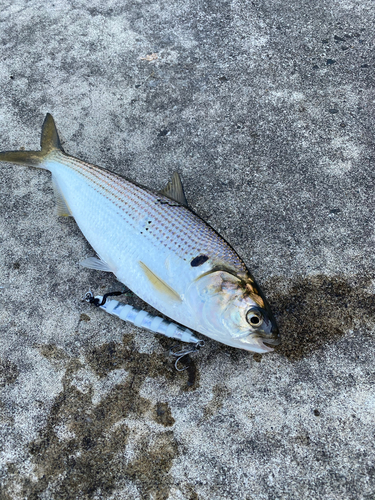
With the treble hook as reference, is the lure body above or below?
above

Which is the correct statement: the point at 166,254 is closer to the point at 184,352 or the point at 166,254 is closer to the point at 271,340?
the point at 184,352

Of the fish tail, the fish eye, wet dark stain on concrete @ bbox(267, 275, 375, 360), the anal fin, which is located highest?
the fish tail

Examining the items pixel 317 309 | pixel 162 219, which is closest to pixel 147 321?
pixel 162 219

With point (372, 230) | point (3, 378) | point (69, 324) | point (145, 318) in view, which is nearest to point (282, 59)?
point (372, 230)

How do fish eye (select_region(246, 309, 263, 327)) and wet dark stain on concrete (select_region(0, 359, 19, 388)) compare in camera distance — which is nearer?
fish eye (select_region(246, 309, 263, 327))

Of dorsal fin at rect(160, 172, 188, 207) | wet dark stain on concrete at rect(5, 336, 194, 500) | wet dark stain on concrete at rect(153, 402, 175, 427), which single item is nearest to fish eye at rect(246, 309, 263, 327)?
wet dark stain on concrete at rect(5, 336, 194, 500)

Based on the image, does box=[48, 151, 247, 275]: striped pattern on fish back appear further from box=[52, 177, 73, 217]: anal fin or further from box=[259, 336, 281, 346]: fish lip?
box=[259, 336, 281, 346]: fish lip

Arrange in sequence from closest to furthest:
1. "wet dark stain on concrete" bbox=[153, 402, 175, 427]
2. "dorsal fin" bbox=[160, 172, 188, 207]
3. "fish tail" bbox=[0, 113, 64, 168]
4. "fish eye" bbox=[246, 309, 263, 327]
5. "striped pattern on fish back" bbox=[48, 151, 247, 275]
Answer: "fish eye" bbox=[246, 309, 263, 327] < "wet dark stain on concrete" bbox=[153, 402, 175, 427] < "striped pattern on fish back" bbox=[48, 151, 247, 275] < "dorsal fin" bbox=[160, 172, 188, 207] < "fish tail" bbox=[0, 113, 64, 168]
